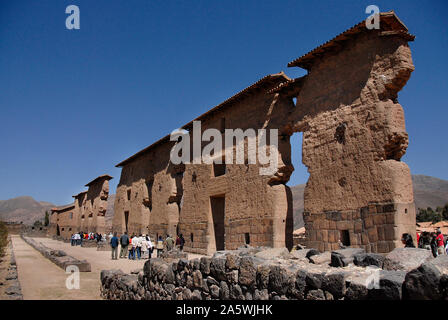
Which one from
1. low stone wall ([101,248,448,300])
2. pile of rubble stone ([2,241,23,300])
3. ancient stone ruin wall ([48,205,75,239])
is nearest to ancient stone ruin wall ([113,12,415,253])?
low stone wall ([101,248,448,300])

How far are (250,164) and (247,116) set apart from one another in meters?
Answer: 2.45

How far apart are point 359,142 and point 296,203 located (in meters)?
69.6

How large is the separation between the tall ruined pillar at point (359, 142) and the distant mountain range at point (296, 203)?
52787mm

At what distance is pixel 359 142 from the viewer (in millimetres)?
11117

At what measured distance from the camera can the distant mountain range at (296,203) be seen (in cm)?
6900

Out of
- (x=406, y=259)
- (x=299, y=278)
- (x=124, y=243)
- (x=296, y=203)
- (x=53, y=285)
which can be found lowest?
(x=53, y=285)

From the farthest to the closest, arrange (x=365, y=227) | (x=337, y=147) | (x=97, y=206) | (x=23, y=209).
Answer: (x=23, y=209) < (x=97, y=206) < (x=337, y=147) < (x=365, y=227)

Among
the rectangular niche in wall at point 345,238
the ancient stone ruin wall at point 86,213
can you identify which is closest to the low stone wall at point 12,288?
the rectangular niche in wall at point 345,238

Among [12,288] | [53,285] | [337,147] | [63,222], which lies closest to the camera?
[12,288]

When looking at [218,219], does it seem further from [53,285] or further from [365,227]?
[53,285]

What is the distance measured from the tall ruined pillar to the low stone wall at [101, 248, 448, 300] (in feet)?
13.3

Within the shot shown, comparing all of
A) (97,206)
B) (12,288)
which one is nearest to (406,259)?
(12,288)

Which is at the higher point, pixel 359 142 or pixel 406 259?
pixel 359 142

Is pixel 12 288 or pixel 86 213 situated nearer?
pixel 12 288
